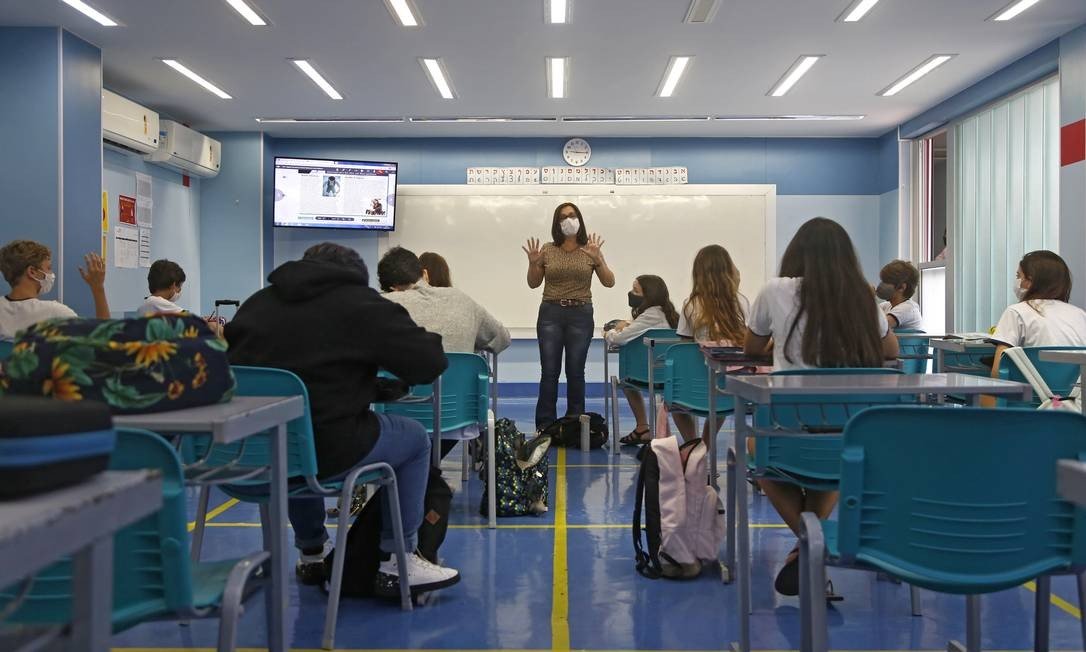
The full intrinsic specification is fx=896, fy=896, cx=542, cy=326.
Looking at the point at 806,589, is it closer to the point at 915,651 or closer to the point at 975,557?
the point at 975,557

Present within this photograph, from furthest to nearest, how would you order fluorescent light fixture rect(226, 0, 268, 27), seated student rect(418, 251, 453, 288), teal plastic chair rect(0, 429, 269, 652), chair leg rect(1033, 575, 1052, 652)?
1. fluorescent light fixture rect(226, 0, 268, 27)
2. seated student rect(418, 251, 453, 288)
3. chair leg rect(1033, 575, 1052, 652)
4. teal plastic chair rect(0, 429, 269, 652)

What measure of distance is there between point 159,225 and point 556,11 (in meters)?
4.47

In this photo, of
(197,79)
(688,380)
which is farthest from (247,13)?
(688,380)

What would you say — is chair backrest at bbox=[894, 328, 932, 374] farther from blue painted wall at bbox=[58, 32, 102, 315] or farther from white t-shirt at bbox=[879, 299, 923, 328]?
blue painted wall at bbox=[58, 32, 102, 315]

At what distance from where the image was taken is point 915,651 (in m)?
2.29

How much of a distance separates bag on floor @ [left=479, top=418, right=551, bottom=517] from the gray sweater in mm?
408

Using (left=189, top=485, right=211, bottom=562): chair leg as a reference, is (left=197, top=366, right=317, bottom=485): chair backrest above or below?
above

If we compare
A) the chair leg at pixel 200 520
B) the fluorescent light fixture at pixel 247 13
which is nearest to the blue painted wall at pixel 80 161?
the fluorescent light fixture at pixel 247 13

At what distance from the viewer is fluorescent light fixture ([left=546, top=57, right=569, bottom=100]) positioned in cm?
644

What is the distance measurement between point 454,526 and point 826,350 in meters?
1.76

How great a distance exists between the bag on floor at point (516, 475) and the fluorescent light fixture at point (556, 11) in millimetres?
2663

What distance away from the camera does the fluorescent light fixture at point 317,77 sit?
6480 millimetres

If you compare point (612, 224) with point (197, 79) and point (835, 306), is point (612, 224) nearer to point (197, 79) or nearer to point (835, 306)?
point (197, 79)

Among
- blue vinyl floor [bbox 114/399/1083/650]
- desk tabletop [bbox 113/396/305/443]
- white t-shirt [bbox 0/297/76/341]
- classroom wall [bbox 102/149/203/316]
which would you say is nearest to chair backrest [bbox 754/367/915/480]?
blue vinyl floor [bbox 114/399/1083/650]
